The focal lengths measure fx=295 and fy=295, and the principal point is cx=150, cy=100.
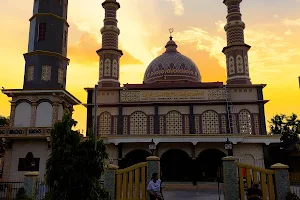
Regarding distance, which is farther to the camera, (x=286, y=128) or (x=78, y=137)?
(x=286, y=128)

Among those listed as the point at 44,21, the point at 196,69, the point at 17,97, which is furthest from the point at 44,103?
the point at 196,69

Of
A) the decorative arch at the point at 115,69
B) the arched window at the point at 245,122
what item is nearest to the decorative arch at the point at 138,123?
the decorative arch at the point at 115,69

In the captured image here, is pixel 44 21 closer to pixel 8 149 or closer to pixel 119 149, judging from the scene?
pixel 8 149

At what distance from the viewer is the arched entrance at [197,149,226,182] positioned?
26508 mm

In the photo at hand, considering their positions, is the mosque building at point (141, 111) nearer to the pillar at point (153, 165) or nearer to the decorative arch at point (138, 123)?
the decorative arch at point (138, 123)

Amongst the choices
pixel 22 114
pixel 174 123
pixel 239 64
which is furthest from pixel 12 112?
pixel 239 64

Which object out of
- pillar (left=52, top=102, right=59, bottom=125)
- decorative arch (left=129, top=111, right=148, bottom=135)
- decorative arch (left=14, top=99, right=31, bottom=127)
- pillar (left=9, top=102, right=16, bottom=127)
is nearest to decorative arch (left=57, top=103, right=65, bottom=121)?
pillar (left=52, top=102, right=59, bottom=125)

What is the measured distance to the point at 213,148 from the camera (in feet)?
84.7

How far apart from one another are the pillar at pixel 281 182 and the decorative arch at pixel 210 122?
50.5 ft

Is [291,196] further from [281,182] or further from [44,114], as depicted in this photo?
[44,114]

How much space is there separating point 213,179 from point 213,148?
2718 mm

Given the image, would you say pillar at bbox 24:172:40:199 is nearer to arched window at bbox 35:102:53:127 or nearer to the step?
arched window at bbox 35:102:53:127

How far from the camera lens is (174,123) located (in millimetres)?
27266

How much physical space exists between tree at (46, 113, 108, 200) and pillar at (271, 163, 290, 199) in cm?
651
